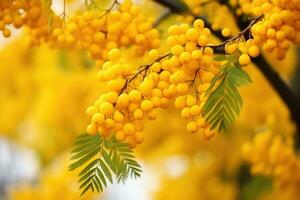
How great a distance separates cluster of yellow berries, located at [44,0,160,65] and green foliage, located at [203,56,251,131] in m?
0.39

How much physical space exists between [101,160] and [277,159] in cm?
109

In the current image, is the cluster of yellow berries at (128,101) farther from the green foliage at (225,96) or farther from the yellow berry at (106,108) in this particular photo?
the green foliage at (225,96)

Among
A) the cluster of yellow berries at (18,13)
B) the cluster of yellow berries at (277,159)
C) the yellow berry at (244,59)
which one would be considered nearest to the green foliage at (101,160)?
the yellow berry at (244,59)

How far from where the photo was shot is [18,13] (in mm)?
1772

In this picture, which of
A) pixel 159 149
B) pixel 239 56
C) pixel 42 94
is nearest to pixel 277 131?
pixel 239 56

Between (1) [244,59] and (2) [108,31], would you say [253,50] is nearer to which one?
(1) [244,59]

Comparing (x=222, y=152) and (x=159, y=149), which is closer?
(x=222, y=152)

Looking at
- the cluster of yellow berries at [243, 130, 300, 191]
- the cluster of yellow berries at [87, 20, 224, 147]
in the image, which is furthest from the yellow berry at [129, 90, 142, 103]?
the cluster of yellow berries at [243, 130, 300, 191]

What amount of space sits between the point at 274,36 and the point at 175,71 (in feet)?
0.73

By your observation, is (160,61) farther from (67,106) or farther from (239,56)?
(67,106)

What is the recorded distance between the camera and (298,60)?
4305 millimetres

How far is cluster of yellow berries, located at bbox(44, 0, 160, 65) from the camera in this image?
1.76m

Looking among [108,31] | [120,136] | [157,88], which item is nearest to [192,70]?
[157,88]

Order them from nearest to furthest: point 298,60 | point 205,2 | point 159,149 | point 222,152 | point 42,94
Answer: point 205,2 → point 298,60 → point 222,152 → point 159,149 → point 42,94
